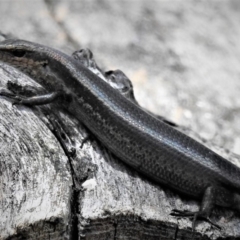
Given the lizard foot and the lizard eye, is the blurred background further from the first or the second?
the lizard foot

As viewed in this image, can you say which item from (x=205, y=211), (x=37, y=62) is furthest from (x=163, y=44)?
(x=205, y=211)

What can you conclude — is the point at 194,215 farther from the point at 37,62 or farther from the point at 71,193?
the point at 37,62

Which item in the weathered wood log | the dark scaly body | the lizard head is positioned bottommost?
the weathered wood log

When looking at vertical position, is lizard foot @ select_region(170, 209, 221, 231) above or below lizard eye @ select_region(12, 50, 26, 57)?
below

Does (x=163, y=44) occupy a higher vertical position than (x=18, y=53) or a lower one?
higher

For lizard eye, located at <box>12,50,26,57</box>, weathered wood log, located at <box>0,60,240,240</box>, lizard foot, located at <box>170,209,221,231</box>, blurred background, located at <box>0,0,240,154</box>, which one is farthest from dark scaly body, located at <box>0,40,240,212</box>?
blurred background, located at <box>0,0,240,154</box>

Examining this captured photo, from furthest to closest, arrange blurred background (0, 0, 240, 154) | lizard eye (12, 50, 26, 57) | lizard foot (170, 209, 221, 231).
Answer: blurred background (0, 0, 240, 154)
lizard eye (12, 50, 26, 57)
lizard foot (170, 209, 221, 231)
